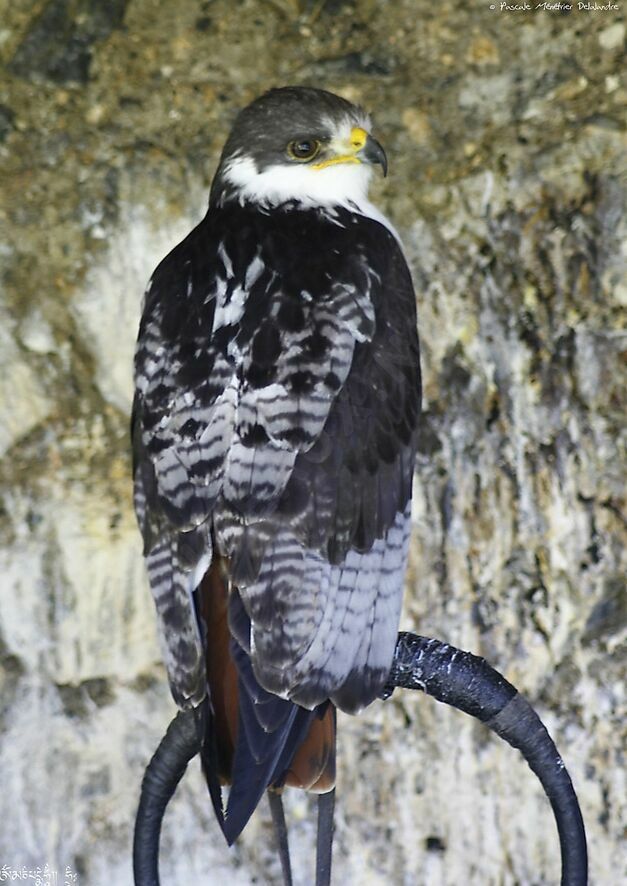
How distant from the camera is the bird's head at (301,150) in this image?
8.24 ft

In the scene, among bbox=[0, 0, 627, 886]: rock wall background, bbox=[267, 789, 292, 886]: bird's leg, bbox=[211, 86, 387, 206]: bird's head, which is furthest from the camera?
bbox=[0, 0, 627, 886]: rock wall background

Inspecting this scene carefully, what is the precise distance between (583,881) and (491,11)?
1867mm

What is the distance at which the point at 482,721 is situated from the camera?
1.97 meters

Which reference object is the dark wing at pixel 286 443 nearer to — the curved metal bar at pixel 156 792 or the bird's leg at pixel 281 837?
the curved metal bar at pixel 156 792

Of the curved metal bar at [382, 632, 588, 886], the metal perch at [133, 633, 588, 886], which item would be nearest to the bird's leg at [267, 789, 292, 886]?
the metal perch at [133, 633, 588, 886]

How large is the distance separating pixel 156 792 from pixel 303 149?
48.6 inches

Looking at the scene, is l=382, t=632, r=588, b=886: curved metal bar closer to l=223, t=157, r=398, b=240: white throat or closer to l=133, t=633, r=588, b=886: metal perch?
l=133, t=633, r=588, b=886: metal perch

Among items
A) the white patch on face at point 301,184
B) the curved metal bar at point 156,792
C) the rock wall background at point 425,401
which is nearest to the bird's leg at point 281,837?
the curved metal bar at point 156,792

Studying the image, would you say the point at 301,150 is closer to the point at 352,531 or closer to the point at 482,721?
the point at 352,531

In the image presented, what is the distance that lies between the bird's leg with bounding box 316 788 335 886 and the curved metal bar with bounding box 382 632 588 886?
27cm

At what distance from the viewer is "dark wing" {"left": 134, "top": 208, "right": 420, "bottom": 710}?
6.62ft

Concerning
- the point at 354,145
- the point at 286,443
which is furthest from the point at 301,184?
the point at 286,443

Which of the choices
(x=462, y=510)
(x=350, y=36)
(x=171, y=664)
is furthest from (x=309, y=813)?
(x=350, y=36)

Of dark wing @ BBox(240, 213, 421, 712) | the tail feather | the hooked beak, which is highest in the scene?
the hooked beak
